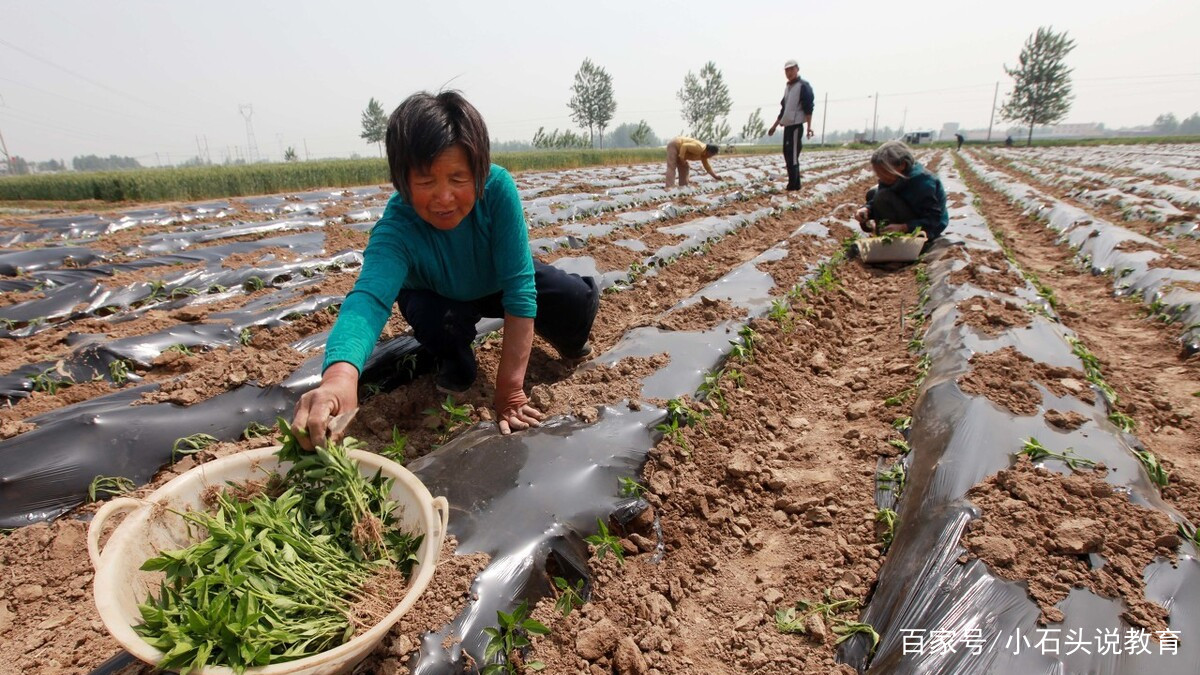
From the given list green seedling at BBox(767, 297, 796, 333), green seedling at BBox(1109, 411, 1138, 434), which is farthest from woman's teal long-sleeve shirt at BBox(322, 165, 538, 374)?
green seedling at BBox(1109, 411, 1138, 434)

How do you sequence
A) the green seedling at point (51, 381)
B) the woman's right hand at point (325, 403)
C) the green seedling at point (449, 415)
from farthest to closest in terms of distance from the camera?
1. the green seedling at point (51, 381)
2. the green seedling at point (449, 415)
3. the woman's right hand at point (325, 403)

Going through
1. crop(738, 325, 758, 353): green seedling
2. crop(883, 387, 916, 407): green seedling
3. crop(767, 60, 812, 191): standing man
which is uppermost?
crop(767, 60, 812, 191): standing man

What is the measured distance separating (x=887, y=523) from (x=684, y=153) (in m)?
10.0

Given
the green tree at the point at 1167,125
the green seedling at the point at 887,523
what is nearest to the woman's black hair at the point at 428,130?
the green seedling at the point at 887,523

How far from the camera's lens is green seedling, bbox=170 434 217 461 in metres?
2.40

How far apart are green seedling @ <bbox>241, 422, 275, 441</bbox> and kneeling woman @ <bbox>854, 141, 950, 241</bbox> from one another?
5053 millimetres

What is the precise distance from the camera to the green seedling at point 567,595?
1.65 m

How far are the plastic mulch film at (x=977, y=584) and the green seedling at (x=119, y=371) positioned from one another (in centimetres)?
345

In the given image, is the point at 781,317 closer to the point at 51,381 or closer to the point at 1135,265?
the point at 1135,265

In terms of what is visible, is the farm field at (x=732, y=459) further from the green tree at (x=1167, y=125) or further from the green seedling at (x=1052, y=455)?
the green tree at (x=1167, y=125)

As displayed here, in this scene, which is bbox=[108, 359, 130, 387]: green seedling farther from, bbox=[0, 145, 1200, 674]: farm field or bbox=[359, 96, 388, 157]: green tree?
bbox=[359, 96, 388, 157]: green tree

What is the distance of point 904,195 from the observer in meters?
5.55

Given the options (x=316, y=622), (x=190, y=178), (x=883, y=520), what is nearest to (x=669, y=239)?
(x=883, y=520)

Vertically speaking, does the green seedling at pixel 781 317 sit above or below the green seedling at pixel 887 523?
above
